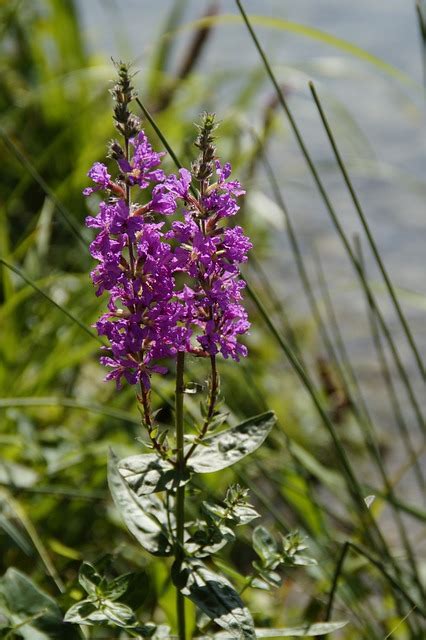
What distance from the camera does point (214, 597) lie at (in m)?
0.86

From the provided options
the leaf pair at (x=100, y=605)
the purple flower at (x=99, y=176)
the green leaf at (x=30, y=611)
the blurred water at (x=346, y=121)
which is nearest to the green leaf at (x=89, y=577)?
the leaf pair at (x=100, y=605)

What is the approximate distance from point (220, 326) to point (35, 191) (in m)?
1.85

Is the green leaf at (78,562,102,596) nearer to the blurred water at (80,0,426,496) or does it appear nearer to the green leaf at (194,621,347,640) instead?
the green leaf at (194,621,347,640)

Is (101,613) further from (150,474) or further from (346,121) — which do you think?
(346,121)

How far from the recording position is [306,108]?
3811 millimetres

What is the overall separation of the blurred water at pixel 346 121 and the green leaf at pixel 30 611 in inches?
45.7

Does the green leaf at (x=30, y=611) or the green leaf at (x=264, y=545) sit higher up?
the green leaf at (x=264, y=545)

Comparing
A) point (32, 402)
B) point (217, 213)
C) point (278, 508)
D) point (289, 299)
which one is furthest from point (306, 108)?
point (217, 213)

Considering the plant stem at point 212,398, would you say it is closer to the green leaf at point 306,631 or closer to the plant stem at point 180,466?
the plant stem at point 180,466

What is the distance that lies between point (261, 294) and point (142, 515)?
1.61 meters

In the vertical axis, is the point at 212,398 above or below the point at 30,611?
above

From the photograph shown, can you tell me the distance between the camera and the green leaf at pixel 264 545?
0.95m

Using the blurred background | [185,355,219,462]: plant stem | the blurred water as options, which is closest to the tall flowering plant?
[185,355,219,462]: plant stem

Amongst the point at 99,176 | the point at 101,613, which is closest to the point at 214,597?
the point at 101,613
